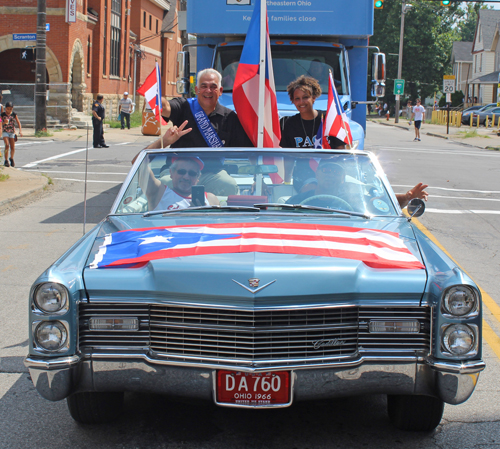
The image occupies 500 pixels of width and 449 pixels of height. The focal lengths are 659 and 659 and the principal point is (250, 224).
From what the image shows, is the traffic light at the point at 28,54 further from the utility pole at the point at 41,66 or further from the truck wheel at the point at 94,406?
the truck wheel at the point at 94,406

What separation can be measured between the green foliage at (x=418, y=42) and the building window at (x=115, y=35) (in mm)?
39803

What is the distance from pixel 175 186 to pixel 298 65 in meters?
7.79

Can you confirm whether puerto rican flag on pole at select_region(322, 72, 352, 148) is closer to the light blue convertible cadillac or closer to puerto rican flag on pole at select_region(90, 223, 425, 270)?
puerto rican flag on pole at select_region(90, 223, 425, 270)

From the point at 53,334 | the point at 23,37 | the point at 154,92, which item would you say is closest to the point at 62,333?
the point at 53,334

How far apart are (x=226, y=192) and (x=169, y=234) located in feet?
3.18

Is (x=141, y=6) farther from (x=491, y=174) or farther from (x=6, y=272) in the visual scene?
(x=6, y=272)

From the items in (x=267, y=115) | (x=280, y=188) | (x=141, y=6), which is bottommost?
(x=280, y=188)

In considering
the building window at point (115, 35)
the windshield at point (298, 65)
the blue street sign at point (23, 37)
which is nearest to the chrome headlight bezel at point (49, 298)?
the windshield at point (298, 65)

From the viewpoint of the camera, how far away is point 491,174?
1780 centimetres

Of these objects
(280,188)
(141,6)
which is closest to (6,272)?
(280,188)

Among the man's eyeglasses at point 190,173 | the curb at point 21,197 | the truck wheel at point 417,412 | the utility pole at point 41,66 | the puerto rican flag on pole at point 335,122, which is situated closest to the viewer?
the truck wheel at point 417,412

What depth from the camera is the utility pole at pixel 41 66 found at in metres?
25.1

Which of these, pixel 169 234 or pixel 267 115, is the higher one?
pixel 267 115

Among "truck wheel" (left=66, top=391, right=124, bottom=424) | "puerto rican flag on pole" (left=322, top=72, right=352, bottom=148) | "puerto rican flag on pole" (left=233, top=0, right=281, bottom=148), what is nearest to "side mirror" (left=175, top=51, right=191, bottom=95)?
"puerto rican flag on pole" (left=233, top=0, right=281, bottom=148)
